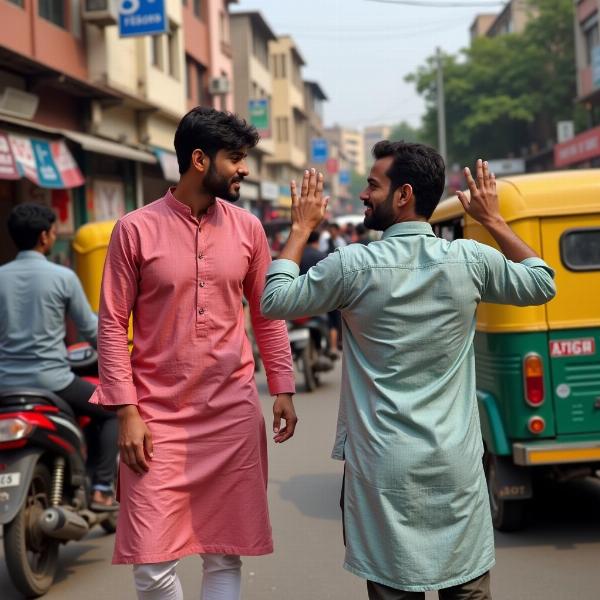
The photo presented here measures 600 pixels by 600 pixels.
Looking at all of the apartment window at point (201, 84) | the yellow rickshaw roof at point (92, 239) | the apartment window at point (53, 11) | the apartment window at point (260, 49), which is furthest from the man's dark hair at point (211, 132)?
the apartment window at point (260, 49)

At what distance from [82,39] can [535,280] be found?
16269mm

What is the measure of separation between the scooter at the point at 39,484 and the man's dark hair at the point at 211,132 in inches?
77.9

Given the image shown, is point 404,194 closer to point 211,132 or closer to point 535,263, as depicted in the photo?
point 535,263

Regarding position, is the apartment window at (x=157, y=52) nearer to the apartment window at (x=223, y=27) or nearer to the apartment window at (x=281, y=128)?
the apartment window at (x=223, y=27)

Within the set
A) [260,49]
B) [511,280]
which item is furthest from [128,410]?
[260,49]

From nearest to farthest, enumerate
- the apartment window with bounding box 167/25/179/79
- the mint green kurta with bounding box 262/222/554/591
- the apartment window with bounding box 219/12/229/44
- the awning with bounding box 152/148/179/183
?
1. the mint green kurta with bounding box 262/222/554/591
2. the awning with bounding box 152/148/179/183
3. the apartment window with bounding box 167/25/179/79
4. the apartment window with bounding box 219/12/229/44

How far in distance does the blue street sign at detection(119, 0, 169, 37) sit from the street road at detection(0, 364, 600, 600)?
39.8ft

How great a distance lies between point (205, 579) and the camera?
11.3ft

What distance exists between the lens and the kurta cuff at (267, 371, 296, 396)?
11.6 ft

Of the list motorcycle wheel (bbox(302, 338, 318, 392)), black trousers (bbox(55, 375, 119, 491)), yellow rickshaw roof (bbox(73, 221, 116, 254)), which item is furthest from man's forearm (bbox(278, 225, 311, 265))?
motorcycle wheel (bbox(302, 338, 318, 392))

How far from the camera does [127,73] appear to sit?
20750 millimetres

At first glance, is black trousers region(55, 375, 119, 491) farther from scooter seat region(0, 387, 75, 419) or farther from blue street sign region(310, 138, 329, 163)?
blue street sign region(310, 138, 329, 163)

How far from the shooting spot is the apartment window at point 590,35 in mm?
36669

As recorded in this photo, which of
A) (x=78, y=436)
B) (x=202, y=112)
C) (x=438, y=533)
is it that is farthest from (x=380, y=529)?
(x=78, y=436)
